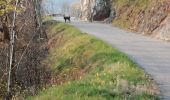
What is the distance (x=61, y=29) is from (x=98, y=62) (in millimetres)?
18400

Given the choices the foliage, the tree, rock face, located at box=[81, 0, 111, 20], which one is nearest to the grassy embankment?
rock face, located at box=[81, 0, 111, 20]

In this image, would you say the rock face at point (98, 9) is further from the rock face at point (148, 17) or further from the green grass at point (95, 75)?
the green grass at point (95, 75)

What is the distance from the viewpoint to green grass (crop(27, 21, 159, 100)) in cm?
1130

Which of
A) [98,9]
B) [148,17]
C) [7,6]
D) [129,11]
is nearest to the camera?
[7,6]

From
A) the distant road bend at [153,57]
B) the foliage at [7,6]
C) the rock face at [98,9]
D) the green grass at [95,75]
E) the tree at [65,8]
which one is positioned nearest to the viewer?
the green grass at [95,75]

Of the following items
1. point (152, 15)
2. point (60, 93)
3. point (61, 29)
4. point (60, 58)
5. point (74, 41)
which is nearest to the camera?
point (60, 93)

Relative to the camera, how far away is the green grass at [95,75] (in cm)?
1130

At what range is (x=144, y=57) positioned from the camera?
1833 cm

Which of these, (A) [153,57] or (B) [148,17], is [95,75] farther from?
(B) [148,17]

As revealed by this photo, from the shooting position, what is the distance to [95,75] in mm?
14555

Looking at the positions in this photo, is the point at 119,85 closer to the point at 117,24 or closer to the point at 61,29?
the point at 61,29

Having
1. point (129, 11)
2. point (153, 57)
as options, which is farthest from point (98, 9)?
point (153, 57)

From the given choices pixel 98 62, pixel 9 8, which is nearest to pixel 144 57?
pixel 98 62

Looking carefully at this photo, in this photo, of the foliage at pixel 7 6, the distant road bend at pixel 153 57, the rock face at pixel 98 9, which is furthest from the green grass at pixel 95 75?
the rock face at pixel 98 9
